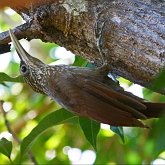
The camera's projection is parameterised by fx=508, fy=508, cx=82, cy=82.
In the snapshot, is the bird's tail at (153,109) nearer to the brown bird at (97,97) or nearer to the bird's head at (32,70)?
the brown bird at (97,97)

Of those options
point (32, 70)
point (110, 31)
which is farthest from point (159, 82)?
point (32, 70)

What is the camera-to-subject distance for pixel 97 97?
185 centimetres

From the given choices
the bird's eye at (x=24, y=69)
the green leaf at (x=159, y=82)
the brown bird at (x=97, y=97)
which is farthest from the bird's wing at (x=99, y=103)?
the green leaf at (x=159, y=82)

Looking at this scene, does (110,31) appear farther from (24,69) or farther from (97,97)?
(24,69)

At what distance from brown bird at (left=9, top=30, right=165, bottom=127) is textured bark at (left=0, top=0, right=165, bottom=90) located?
78mm

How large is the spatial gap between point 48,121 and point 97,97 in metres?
0.50

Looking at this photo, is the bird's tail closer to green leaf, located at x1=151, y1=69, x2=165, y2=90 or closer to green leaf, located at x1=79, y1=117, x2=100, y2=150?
green leaf, located at x1=79, y1=117, x2=100, y2=150

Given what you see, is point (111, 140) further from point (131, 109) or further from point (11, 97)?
point (131, 109)

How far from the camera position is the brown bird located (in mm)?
1784

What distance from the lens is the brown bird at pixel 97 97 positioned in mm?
1784

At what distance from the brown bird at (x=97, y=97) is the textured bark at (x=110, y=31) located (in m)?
0.08

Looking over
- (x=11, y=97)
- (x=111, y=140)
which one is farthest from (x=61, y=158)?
(x=11, y=97)

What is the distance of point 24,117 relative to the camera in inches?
148

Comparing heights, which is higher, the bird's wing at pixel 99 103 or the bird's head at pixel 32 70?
the bird's wing at pixel 99 103
